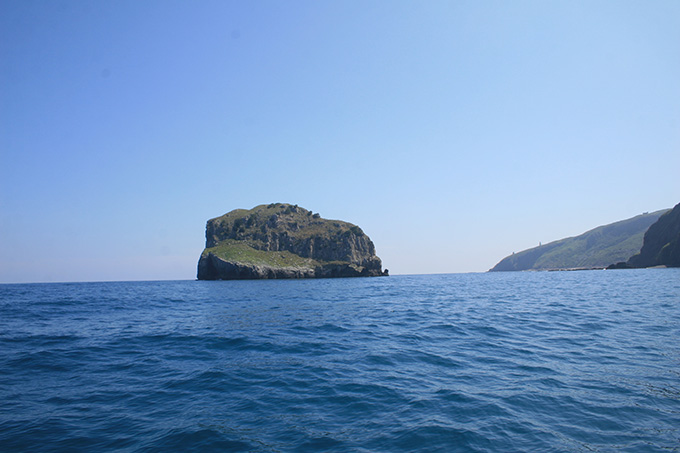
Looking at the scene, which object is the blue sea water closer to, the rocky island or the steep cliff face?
the rocky island

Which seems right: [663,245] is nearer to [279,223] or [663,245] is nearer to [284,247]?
[284,247]

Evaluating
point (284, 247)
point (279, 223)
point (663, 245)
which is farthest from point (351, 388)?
point (663, 245)

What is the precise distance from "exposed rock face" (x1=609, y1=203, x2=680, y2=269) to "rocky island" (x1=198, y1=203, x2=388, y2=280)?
390 feet

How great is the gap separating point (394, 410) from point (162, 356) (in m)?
10.9

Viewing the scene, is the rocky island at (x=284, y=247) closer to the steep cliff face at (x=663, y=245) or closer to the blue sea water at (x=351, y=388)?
the blue sea water at (x=351, y=388)

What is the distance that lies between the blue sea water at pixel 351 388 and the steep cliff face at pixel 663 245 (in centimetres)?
16306

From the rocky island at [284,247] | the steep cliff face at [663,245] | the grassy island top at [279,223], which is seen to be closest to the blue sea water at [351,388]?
the rocky island at [284,247]

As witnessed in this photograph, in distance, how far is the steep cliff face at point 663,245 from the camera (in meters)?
134

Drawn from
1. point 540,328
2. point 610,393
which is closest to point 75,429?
point 610,393

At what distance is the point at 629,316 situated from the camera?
20906 millimetres

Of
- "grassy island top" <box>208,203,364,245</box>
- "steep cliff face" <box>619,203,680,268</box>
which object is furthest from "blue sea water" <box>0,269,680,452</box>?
"steep cliff face" <box>619,203,680,268</box>

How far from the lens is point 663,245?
14812 centimetres

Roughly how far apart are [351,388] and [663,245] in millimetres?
200073

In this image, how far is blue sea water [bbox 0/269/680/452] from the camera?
725 centimetres
